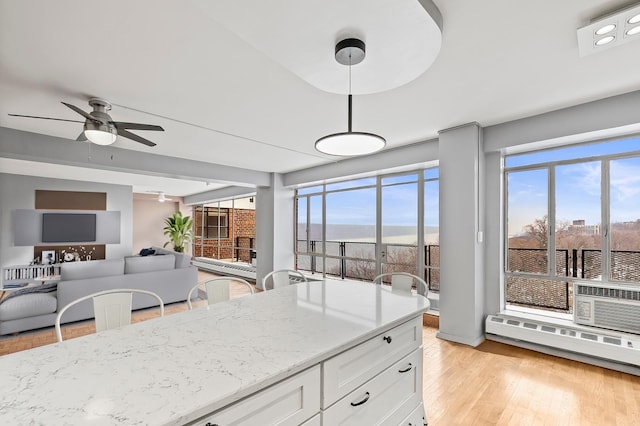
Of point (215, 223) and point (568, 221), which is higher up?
point (568, 221)

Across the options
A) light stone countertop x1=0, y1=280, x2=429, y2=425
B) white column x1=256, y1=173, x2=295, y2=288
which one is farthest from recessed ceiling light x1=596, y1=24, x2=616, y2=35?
white column x1=256, y1=173, x2=295, y2=288

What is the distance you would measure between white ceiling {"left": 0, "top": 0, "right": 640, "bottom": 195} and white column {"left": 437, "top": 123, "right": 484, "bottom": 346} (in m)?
0.30

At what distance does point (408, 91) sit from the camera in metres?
2.62

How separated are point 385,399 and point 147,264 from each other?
15.0 feet

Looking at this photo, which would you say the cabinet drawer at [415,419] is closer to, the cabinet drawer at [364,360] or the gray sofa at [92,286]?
the cabinet drawer at [364,360]

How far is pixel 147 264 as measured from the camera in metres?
4.80

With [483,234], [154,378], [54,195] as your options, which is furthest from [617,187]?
[54,195]

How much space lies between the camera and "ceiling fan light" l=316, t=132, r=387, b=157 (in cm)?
170

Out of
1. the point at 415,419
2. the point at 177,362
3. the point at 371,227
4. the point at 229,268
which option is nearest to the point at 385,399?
the point at 415,419

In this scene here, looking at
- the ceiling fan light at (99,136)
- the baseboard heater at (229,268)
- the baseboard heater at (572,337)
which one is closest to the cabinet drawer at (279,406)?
the ceiling fan light at (99,136)

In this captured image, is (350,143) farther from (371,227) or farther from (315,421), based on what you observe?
(371,227)

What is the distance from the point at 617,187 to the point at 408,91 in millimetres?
2430

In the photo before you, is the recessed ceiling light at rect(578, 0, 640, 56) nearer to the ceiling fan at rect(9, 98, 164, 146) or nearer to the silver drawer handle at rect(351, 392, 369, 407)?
the silver drawer handle at rect(351, 392, 369, 407)

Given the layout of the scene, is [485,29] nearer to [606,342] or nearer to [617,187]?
[617,187]
